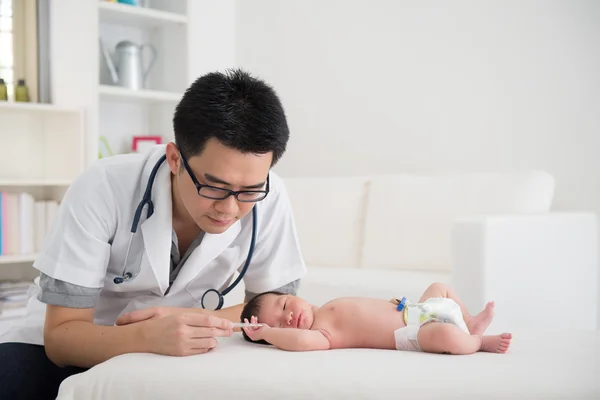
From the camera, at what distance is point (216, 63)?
4477 millimetres

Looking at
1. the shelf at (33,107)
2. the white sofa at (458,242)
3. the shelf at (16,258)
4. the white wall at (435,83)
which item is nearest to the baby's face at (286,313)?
the white sofa at (458,242)

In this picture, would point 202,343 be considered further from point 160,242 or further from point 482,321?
point 482,321

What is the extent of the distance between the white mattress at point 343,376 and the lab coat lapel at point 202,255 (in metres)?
0.23

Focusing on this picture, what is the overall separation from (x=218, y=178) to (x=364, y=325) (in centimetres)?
49

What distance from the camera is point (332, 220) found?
344 cm

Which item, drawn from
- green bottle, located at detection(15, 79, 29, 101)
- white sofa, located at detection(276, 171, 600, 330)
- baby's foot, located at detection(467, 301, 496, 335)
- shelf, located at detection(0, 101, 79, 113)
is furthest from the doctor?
green bottle, located at detection(15, 79, 29, 101)

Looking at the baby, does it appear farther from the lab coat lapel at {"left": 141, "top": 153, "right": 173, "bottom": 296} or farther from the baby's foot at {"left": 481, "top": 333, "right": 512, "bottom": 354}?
the lab coat lapel at {"left": 141, "top": 153, "right": 173, "bottom": 296}

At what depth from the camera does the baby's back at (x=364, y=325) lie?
153 cm

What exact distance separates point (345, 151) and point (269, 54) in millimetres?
895

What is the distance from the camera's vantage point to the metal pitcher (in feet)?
13.3

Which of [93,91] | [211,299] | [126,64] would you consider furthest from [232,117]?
[126,64]

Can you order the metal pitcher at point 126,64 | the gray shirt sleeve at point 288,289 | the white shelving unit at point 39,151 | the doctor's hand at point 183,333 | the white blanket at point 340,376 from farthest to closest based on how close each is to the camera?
the metal pitcher at point 126,64 < the white shelving unit at point 39,151 < the gray shirt sleeve at point 288,289 < the doctor's hand at point 183,333 < the white blanket at point 340,376

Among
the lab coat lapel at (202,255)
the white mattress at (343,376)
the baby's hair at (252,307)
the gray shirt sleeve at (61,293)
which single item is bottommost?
the white mattress at (343,376)

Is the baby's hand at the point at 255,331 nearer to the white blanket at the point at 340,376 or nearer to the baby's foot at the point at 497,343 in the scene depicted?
the white blanket at the point at 340,376
